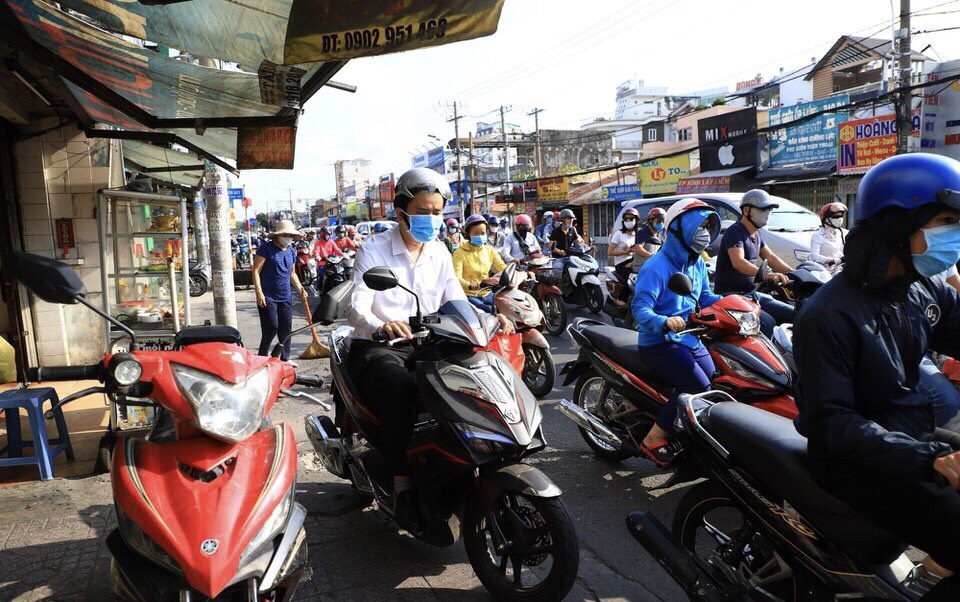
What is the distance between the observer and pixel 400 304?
3.61 m

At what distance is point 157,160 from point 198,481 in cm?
1090

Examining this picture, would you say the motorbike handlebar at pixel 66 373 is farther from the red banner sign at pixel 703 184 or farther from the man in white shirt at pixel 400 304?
the red banner sign at pixel 703 184

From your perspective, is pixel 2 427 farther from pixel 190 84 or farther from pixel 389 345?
pixel 389 345

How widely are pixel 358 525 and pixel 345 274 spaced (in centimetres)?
1274

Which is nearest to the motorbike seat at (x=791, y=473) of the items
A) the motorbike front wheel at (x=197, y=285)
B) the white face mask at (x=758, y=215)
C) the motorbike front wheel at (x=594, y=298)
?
the white face mask at (x=758, y=215)

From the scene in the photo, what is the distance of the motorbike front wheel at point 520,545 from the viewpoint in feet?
8.39

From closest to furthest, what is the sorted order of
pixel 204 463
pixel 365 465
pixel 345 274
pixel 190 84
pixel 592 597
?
pixel 204 463
pixel 592 597
pixel 365 465
pixel 190 84
pixel 345 274

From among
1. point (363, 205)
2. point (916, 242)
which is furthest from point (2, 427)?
point (363, 205)

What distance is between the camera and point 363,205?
3125 inches

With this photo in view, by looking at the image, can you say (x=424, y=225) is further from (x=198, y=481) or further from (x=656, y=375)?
(x=198, y=481)

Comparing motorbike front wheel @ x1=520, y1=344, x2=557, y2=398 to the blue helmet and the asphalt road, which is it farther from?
the blue helmet

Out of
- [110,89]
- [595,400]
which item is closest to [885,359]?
[595,400]

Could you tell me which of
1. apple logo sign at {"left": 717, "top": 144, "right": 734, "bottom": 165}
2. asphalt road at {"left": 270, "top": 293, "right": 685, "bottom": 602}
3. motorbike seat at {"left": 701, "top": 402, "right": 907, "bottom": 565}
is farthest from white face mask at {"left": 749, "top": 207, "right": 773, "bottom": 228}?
apple logo sign at {"left": 717, "top": 144, "right": 734, "bottom": 165}

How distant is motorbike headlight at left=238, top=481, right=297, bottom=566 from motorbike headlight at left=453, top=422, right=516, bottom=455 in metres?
0.71
